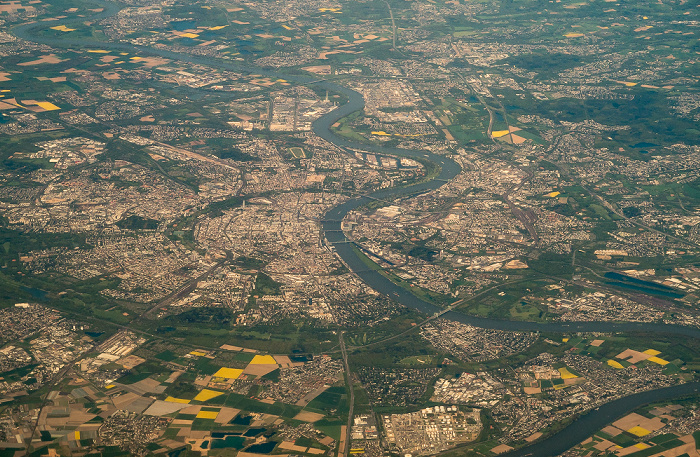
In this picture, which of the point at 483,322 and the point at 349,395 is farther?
the point at 483,322

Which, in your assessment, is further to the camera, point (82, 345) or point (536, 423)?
point (82, 345)

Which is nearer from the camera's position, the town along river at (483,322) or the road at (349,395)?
the road at (349,395)

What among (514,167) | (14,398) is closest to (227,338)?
(14,398)

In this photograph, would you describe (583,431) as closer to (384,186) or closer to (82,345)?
(82,345)

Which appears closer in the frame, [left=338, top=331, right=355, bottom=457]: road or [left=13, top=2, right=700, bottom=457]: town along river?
[left=338, top=331, right=355, bottom=457]: road

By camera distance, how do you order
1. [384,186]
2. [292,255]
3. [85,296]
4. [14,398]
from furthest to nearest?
[384,186], [292,255], [85,296], [14,398]

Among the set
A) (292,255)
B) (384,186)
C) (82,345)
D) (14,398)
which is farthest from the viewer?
(384,186)

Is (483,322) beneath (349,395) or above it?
beneath

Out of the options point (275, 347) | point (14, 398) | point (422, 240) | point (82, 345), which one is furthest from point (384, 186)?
point (14, 398)

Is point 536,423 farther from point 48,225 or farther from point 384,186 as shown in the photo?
point 48,225
